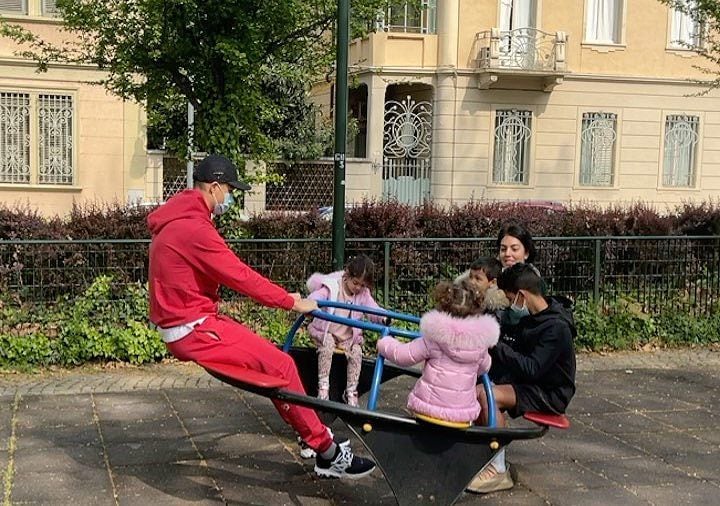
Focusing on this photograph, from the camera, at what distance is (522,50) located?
2430cm

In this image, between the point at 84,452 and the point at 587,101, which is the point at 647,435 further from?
the point at 587,101

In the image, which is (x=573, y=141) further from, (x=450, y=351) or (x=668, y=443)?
(x=450, y=351)

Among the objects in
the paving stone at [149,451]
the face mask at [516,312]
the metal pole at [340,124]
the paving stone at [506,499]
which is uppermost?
the metal pole at [340,124]

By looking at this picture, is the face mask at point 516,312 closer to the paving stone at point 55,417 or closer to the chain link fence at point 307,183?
the paving stone at point 55,417

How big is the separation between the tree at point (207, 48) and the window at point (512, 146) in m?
16.7

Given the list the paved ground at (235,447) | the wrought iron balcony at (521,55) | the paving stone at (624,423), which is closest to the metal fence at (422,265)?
the paved ground at (235,447)

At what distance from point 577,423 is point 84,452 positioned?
356cm

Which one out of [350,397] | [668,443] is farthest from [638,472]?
[350,397]

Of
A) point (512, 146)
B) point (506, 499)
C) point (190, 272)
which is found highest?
point (512, 146)

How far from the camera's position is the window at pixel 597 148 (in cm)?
2505

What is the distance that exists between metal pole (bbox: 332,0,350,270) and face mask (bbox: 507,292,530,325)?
2.06 m

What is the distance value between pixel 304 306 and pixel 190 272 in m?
0.64

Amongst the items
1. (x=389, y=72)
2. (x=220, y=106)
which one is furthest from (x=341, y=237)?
(x=389, y=72)

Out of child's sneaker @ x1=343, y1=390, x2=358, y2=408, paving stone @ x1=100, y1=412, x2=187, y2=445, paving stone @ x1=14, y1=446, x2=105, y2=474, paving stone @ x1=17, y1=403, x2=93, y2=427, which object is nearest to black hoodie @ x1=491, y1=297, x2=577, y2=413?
child's sneaker @ x1=343, y1=390, x2=358, y2=408
